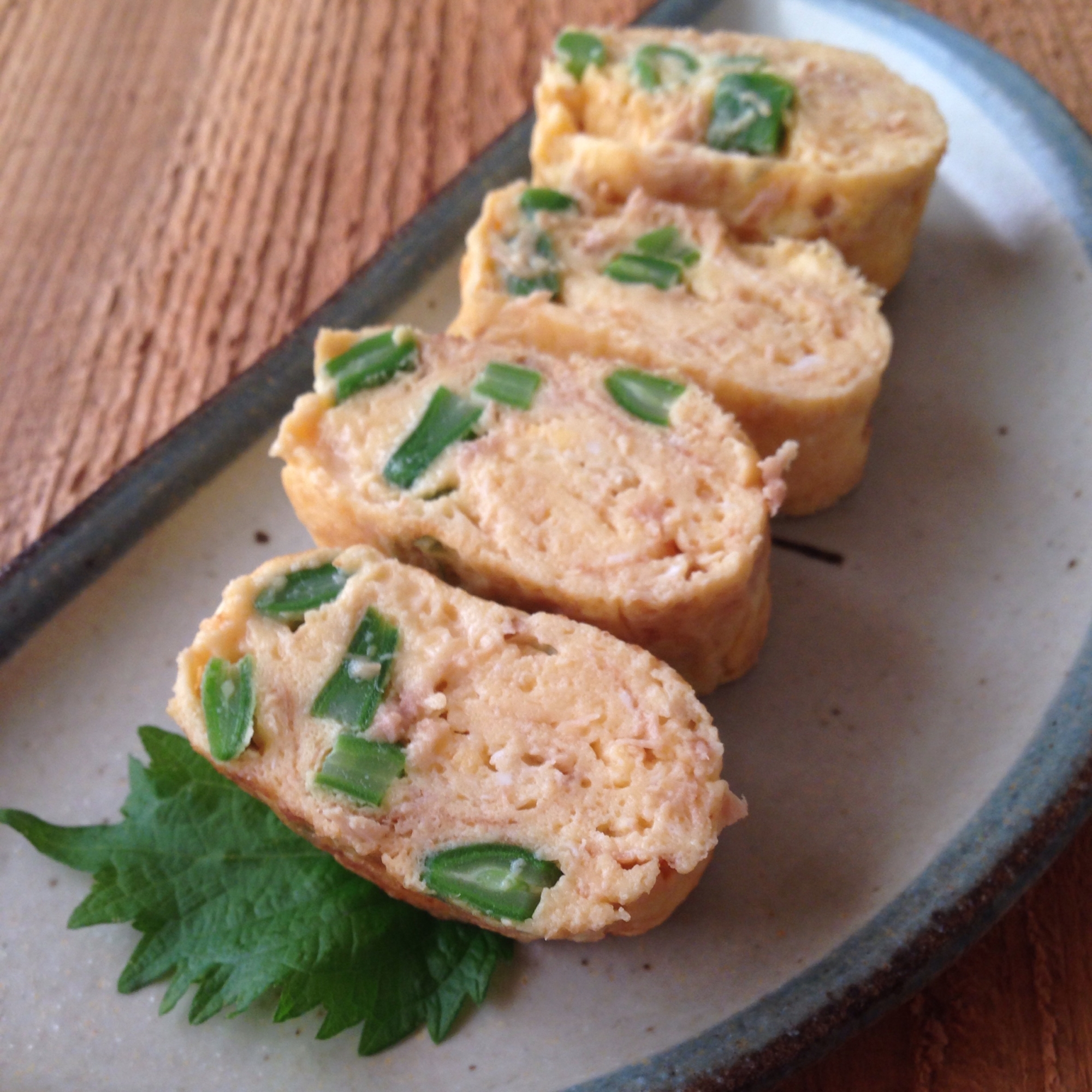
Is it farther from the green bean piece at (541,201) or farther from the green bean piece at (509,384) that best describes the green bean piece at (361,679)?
the green bean piece at (541,201)

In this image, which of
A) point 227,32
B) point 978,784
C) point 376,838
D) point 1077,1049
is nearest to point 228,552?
point 376,838

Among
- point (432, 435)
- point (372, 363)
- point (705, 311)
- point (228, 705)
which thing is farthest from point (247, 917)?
point (705, 311)

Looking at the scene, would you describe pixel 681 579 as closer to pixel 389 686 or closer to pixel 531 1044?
pixel 389 686

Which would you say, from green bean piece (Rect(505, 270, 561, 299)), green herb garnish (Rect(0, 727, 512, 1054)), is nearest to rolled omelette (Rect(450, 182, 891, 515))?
green bean piece (Rect(505, 270, 561, 299))

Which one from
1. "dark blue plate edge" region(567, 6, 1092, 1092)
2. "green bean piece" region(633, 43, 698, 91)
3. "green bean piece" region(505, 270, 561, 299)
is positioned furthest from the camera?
"green bean piece" region(633, 43, 698, 91)

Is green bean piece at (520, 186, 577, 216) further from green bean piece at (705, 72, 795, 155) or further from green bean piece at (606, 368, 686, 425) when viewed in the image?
green bean piece at (606, 368, 686, 425)

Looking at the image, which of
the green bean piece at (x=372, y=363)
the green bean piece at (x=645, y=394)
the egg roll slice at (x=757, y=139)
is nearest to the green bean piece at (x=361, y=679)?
the green bean piece at (x=372, y=363)

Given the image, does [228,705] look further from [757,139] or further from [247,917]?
[757,139]

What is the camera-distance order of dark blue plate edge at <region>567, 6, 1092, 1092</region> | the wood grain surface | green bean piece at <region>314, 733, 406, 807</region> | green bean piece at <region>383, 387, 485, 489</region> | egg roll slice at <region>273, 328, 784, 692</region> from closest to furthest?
1. dark blue plate edge at <region>567, 6, 1092, 1092</region>
2. green bean piece at <region>314, 733, 406, 807</region>
3. egg roll slice at <region>273, 328, 784, 692</region>
4. green bean piece at <region>383, 387, 485, 489</region>
5. the wood grain surface
